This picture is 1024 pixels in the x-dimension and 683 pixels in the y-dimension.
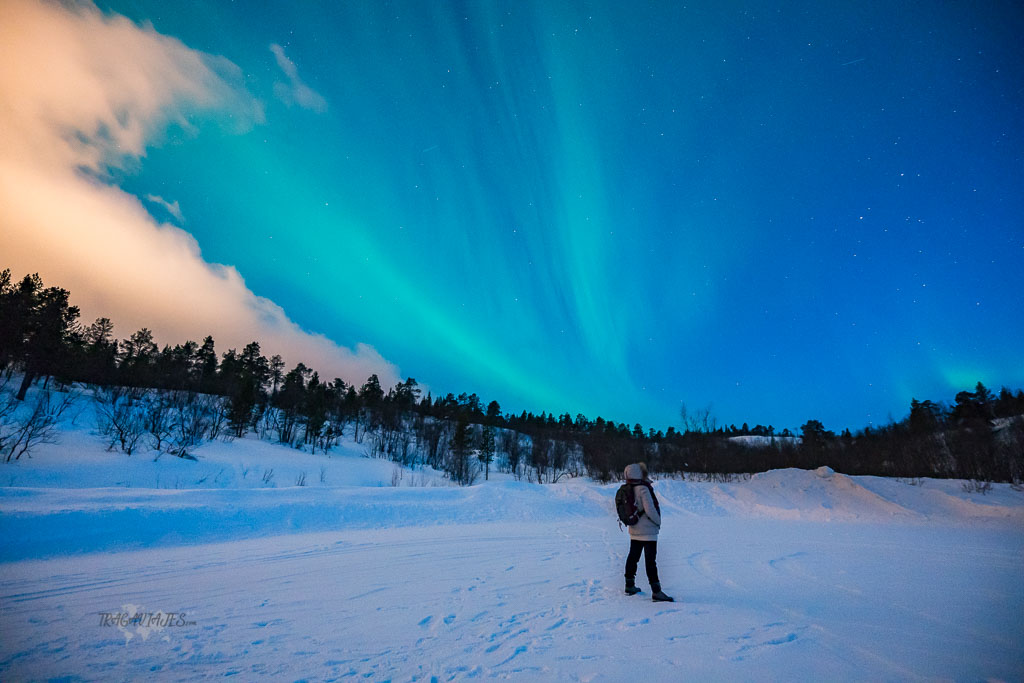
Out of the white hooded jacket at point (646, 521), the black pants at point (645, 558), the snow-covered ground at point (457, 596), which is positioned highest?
the white hooded jacket at point (646, 521)

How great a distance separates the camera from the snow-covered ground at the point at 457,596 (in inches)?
140

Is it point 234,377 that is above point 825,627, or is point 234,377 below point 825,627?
above

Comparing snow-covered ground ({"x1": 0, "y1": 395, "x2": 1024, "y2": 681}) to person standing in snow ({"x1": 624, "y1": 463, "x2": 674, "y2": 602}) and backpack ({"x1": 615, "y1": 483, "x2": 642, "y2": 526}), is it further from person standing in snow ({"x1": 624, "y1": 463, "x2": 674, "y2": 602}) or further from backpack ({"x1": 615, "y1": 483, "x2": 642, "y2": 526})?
backpack ({"x1": 615, "y1": 483, "x2": 642, "y2": 526})

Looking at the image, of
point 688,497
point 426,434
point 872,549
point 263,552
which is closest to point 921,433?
point 688,497

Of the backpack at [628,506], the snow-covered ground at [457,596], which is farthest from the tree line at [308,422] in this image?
the backpack at [628,506]

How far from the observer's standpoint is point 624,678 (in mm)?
3252

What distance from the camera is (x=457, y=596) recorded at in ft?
18.6

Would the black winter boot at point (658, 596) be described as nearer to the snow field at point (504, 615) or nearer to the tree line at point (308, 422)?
the snow field at point (504, 615)

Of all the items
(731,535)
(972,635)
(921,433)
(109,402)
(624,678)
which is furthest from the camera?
(109,402)

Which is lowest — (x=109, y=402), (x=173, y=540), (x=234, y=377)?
(x=173, y=540)

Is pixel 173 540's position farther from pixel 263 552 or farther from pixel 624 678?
pixel 624 678

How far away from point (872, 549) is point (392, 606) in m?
12.3

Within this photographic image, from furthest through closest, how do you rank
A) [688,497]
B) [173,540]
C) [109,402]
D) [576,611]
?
[109,402]
[688,497]
[173,540]
[576,611]

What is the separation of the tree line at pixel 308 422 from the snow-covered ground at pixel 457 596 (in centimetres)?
1694
